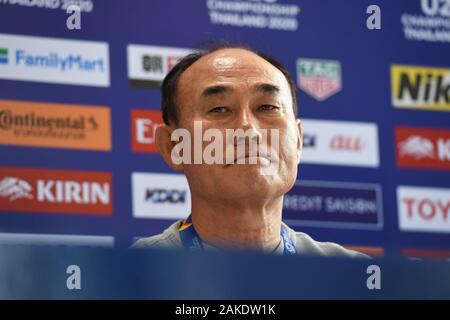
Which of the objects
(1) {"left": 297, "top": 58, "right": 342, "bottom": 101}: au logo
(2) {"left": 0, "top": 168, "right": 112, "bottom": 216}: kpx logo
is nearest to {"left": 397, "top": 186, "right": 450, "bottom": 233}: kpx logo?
(1) {"left": 297, "top": 58, "right": 342, "bottom": 101}: au logo

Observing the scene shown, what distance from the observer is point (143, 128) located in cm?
633

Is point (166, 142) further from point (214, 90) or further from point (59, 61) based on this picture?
point (59, 61)

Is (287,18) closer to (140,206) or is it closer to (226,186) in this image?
(140,206)

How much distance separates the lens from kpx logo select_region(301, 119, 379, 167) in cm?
662

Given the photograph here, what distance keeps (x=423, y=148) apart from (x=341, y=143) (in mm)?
425

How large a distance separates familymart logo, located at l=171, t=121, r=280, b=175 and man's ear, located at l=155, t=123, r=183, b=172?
0.08 meters

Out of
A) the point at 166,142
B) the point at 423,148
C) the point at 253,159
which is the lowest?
the point at 253,159

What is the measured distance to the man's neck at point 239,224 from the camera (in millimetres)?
5098

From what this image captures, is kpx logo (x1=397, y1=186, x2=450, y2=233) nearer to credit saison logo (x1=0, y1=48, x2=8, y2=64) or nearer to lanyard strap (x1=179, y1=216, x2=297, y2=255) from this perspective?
lanyard strap (x1=179, y1=216, x2=297, y2=255)

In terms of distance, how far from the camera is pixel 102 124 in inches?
248

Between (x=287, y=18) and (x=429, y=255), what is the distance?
47.6 inches

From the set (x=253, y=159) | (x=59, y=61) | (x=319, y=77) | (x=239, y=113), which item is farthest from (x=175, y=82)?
(x=319, y=77)

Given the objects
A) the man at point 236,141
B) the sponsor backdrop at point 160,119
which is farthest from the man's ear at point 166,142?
the sponsor backdrop at point 160,119
